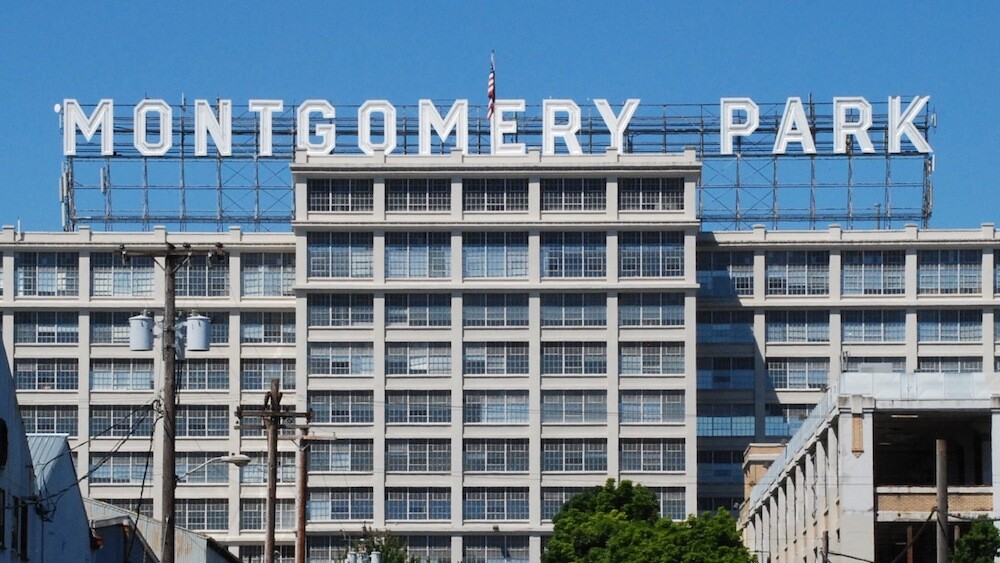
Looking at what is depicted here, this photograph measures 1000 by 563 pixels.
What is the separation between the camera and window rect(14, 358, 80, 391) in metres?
169

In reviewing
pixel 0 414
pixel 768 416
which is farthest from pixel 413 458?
pixel 0 414

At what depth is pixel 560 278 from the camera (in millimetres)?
165250

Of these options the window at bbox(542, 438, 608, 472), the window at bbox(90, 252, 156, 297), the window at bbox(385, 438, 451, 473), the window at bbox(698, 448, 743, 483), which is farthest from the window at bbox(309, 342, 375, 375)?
the window at bbox(698, 448, 743, 483)

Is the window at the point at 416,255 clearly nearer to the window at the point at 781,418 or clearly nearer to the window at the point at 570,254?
the window at the point at 570,254

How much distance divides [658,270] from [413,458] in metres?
23.5

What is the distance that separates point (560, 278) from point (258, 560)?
31.5 metres

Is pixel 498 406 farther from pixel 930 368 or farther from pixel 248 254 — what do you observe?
pixel 930 368

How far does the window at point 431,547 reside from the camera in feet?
532

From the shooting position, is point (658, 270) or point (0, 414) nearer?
point (0, 414)

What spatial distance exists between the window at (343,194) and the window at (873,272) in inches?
1482

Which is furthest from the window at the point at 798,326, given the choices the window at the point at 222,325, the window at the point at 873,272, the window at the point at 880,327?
the window at the point at 222,325

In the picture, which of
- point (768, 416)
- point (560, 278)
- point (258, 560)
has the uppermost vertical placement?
point (560, 278)

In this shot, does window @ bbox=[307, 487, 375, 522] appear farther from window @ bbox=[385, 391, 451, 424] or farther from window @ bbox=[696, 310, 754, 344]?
window @ bbox=[696, 310, 754, 344]

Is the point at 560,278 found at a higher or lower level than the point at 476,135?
lower
